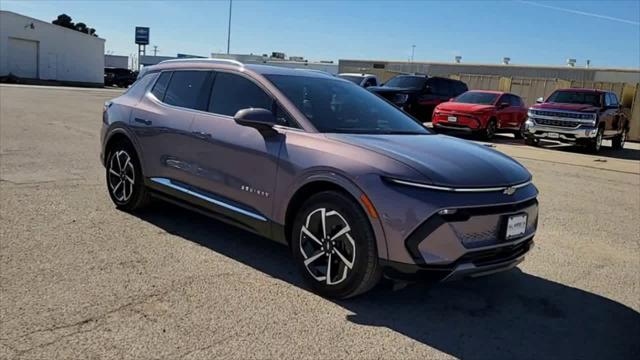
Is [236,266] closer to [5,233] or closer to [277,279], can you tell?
[277,279]

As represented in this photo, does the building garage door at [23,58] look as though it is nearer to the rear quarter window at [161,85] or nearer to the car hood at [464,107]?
the car hood at [464,107]

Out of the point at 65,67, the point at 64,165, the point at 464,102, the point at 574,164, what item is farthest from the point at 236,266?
the point at 65,67

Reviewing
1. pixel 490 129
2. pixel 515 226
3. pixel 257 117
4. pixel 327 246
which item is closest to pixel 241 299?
pixel 327 246

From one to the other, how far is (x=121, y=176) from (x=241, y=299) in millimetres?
2764

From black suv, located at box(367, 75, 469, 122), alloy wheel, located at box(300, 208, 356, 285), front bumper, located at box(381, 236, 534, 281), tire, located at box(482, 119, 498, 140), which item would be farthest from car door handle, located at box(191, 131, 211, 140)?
black suv, located at box(367, 75, 469, 122)

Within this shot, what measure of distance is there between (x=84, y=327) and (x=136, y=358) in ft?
1.75

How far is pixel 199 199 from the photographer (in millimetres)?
5098

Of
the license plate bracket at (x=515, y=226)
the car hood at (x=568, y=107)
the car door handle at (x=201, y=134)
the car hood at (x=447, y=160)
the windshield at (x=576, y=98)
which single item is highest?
the windshield at (x=576, y=98)

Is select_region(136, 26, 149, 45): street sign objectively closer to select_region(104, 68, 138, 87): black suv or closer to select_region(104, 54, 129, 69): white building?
select_region(104, 54, 129, 69): white building

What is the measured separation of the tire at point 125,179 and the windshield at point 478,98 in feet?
49.7

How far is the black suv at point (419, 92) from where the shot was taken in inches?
822

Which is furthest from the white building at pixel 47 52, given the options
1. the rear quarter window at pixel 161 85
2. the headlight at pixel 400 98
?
the rear quarter window at pixel 161 85

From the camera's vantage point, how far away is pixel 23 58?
4994 centimetres

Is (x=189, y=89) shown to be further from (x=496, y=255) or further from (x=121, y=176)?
(x=496, y=255)
